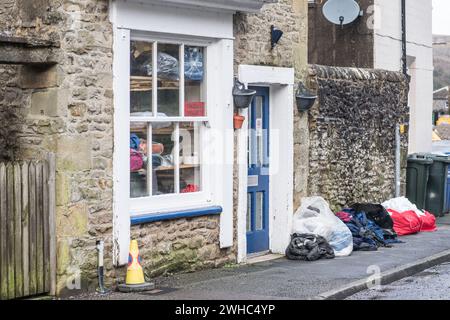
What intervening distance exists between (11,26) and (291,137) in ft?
14.7

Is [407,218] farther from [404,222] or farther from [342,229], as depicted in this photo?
[342,229]

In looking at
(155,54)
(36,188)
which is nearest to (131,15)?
(155,54)

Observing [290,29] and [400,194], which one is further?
[400,194]

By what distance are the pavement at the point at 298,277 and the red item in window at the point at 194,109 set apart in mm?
1860

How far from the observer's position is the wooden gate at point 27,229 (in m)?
8.48

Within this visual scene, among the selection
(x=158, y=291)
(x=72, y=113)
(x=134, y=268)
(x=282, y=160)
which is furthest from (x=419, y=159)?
(x=72, y=113)

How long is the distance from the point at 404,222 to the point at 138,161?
593 centimetres

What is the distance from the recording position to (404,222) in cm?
1448

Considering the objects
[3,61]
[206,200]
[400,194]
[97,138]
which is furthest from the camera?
[400,194]

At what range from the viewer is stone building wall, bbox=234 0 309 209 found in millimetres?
11422

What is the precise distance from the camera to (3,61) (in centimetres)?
864

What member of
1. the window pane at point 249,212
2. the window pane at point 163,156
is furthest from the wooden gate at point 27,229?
the window pane at point 249,212

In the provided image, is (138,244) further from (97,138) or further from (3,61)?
(3,61)

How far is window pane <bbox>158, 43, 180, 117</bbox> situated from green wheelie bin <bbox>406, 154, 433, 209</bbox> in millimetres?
7060
